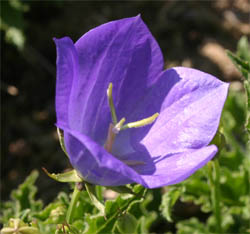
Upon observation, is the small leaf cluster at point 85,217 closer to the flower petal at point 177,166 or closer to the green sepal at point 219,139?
the flower petal at point 177,166

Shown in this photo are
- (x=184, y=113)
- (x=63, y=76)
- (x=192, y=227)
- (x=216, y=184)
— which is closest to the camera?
(x=63, y=76)

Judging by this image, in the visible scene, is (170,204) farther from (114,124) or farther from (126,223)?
(114,124)

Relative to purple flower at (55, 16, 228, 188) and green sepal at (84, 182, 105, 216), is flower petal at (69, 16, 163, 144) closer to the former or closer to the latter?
purple flower at (55, 16, 228, 188)

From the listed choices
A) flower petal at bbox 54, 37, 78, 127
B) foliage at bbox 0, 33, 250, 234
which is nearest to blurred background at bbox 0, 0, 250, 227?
foliage at bbox 0, 33, 250, 234

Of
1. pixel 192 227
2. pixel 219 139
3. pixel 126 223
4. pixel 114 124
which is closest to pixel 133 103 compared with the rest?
pixel 114 124

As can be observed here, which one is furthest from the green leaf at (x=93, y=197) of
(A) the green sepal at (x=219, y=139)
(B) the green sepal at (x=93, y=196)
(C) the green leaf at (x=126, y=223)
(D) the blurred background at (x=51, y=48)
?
(D) the blurred background at (x=51, y=48)

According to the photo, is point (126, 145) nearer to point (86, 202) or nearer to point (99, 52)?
point (99, 52)

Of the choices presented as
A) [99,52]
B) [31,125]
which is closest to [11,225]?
[99,52]
